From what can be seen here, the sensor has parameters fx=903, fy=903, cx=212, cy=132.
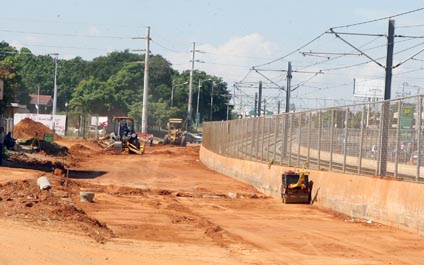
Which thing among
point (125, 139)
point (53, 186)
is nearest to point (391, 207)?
point (53, 186)

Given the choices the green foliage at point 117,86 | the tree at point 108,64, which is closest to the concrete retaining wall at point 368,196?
the green foliage at point 117,86

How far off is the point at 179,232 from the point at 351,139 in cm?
812

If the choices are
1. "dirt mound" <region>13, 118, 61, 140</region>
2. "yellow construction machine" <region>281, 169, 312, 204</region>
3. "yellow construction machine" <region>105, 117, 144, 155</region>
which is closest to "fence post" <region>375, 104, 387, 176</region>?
"yellow construction machine" <region>281, 169, 312, 204</region>

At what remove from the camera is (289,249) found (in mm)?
15906

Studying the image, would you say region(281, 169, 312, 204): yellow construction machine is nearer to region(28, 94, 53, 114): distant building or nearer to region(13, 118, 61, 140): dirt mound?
region(13, 118, 61, 140): dirt mound

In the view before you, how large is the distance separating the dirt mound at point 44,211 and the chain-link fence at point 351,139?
6963 mm

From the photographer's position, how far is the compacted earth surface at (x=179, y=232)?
43.9 feet

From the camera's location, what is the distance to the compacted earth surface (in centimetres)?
1338

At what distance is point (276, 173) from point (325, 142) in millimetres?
3927

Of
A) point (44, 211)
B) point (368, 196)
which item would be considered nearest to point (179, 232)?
point (44, 211)

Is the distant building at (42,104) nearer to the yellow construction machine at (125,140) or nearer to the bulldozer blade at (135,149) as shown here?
the yellow construction machine at (125,140)

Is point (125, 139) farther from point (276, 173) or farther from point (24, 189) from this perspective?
point (24, 189)

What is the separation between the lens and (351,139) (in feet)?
80.4

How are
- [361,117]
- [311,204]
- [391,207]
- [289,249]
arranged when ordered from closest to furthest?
[289,249] → [391,207] → [361,117] → [311,204]
